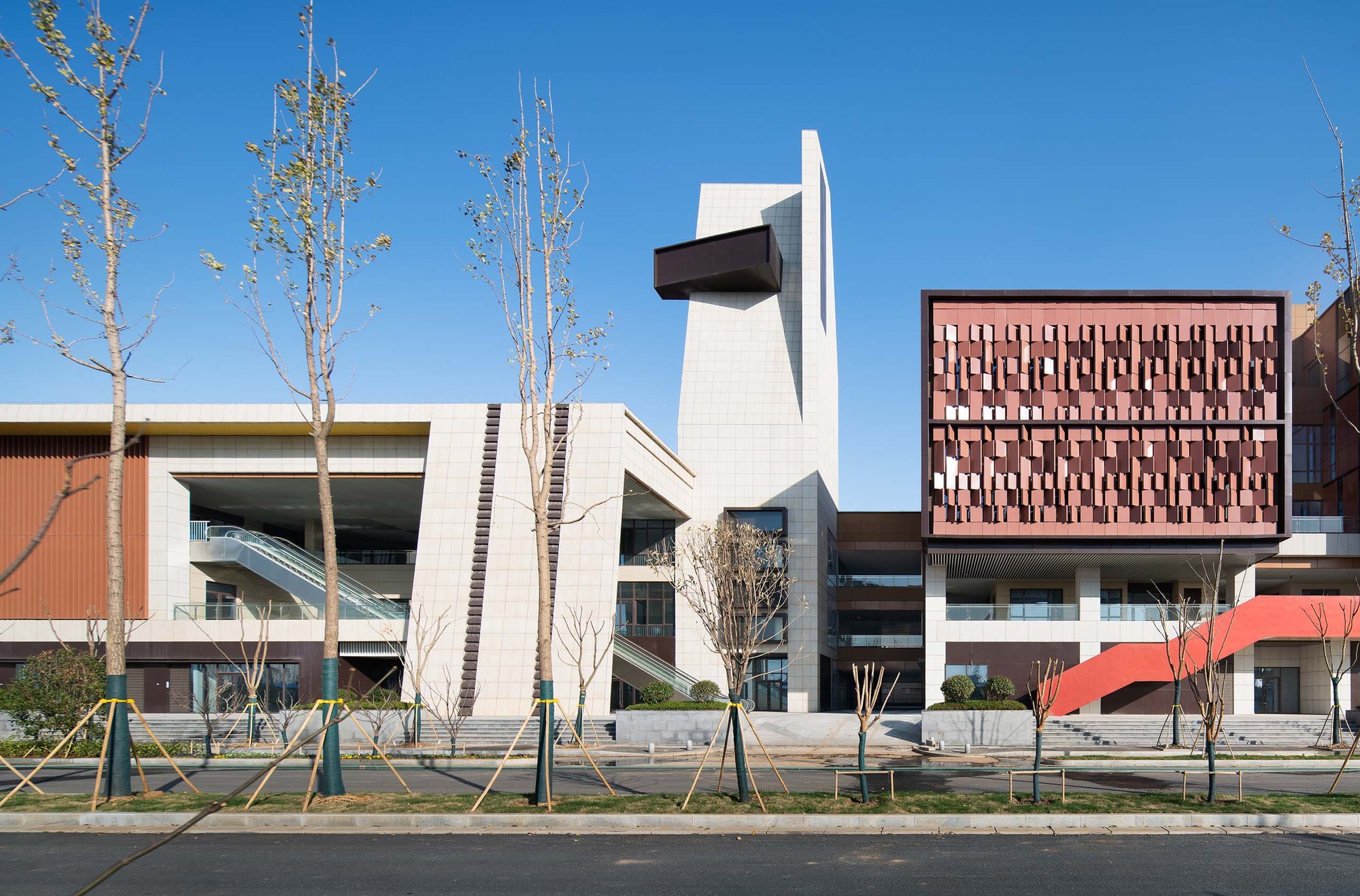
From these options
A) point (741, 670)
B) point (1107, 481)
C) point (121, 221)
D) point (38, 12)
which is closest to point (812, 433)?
point (1107, 481)

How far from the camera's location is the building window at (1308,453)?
2101 inches

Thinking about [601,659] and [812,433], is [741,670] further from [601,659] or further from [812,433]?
[812,433]

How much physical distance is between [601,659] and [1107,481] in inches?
826

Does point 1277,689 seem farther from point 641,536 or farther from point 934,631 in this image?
point 641,536

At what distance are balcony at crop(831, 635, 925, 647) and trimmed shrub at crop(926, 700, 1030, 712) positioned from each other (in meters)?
22.8

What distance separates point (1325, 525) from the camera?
47031mm

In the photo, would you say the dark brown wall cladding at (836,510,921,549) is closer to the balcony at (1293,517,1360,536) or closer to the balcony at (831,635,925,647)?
the balcony at (831,635,925,647)

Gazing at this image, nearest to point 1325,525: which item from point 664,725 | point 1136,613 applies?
point 1136,613

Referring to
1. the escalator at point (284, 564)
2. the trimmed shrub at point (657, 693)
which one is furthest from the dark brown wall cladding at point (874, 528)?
the escalator at point (284, 564)

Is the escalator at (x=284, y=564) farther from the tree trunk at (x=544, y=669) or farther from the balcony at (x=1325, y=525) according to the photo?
the balcony at (x=1325, y=525)

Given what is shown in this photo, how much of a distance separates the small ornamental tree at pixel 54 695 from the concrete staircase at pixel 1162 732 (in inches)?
1105

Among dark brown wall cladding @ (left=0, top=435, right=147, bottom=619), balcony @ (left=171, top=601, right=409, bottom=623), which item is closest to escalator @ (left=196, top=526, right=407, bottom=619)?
balcony @ (left=171, top=601, right=409, bottom=623)

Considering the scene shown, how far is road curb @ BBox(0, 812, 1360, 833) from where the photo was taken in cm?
1644

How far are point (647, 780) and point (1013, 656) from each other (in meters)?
23.7
